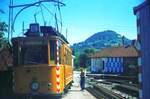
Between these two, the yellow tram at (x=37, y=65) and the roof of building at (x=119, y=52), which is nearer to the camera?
the yellow tram at (x=37, y=65)

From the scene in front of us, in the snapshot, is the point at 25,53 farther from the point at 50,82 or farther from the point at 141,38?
the point at 141,38

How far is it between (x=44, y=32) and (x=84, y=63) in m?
88.7

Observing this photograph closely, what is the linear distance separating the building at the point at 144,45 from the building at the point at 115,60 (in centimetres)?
5164

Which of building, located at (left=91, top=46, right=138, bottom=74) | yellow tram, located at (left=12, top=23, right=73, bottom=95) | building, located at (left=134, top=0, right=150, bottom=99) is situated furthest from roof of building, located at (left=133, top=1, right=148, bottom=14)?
building, located at (left=91, top=46, right=138, bottom=74)

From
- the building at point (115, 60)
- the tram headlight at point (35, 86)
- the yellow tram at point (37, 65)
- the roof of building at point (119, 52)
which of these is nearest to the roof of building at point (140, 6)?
the yellow tram at point (37, 65)

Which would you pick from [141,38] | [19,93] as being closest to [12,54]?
[19,93]

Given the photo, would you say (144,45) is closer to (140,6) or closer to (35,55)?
(140,6)

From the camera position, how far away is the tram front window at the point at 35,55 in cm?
1510

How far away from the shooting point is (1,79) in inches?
694

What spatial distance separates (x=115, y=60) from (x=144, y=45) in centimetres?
5673

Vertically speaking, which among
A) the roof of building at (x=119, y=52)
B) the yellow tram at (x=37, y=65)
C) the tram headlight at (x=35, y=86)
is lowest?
the tram headlight at (x=35, y=86)

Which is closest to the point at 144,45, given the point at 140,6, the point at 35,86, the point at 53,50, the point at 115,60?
the point at 140,6

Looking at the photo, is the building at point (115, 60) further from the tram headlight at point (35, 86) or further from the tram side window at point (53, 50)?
the tram headlight at point (35, 86)

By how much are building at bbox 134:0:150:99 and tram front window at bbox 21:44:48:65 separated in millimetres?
9090
